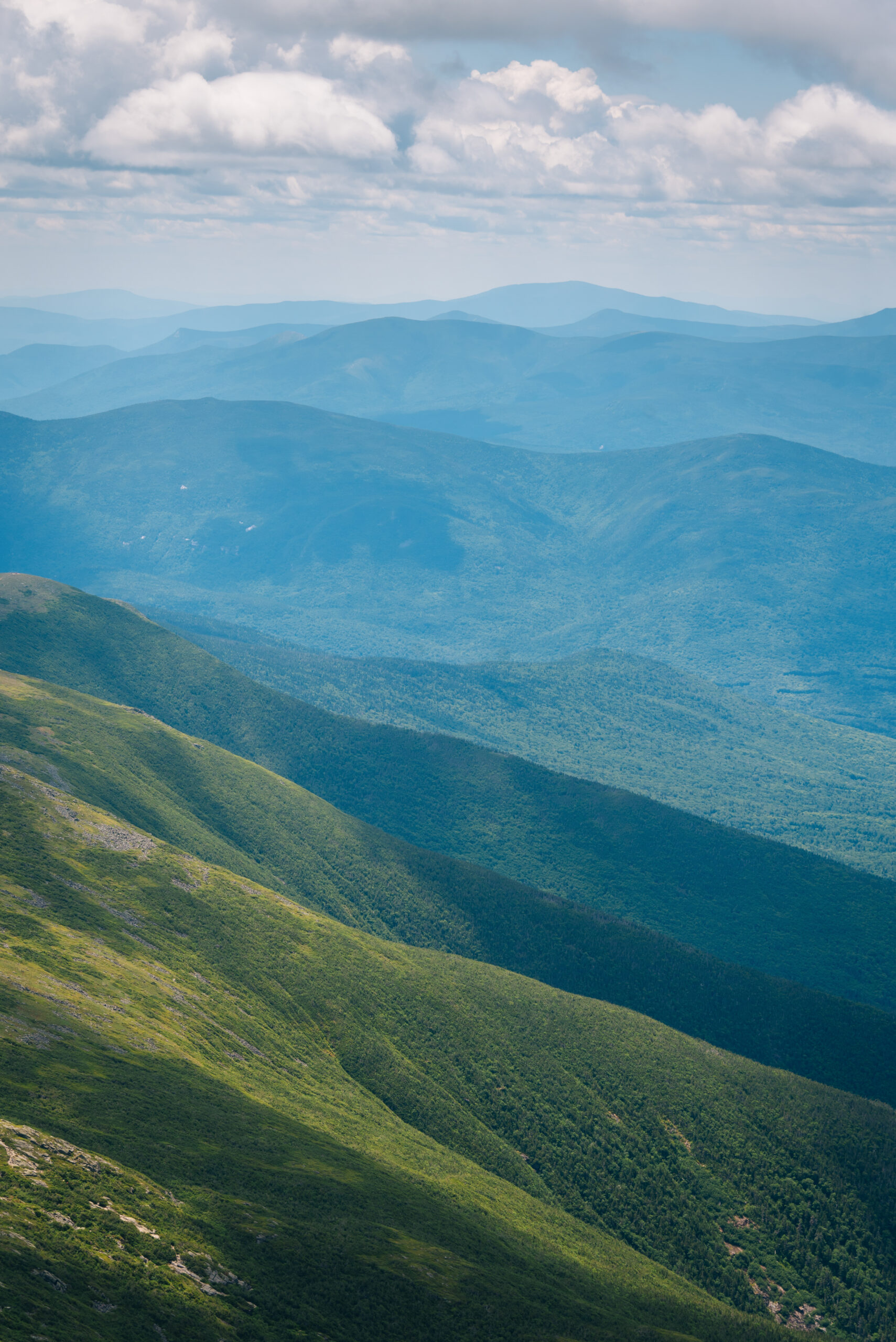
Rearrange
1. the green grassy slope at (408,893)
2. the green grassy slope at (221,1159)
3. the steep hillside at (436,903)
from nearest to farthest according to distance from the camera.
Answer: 1. the green grassy slope at (221,1159)
2. the green grassy slope at (408,893)
3. the steep hillside at (436,903)

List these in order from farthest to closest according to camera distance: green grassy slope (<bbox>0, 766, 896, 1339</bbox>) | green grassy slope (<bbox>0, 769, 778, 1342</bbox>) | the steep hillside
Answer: the steep hillside, green grassy slope (<bbox>0, 766, 896, 1339</bbox>), green grassy slope (<bbox>0, 769, 778, 1342</bbox>)

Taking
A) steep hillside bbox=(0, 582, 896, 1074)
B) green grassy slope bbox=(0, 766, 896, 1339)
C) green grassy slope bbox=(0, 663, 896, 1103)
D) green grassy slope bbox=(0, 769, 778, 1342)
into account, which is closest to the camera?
green grassy slope bbox=(0, 769, 778, 1342)

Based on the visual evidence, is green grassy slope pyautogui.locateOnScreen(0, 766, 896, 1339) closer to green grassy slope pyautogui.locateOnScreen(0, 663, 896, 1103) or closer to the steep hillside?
green grassy slope pyautogui.locateOnScreen(0, 663, 896, 1103)

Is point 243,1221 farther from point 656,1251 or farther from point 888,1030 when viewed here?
point 888,1030

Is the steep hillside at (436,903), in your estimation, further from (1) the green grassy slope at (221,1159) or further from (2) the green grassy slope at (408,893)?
(1) the green grassy slope at (221,1159)

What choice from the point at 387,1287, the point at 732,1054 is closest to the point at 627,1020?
the point at 732,1054

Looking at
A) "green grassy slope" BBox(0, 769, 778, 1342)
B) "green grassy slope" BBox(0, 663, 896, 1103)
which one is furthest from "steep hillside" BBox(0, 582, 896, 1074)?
"green grassy slope" BBox(0, 769, 778, 1342)

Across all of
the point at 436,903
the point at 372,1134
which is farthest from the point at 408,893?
the point at 372,1134

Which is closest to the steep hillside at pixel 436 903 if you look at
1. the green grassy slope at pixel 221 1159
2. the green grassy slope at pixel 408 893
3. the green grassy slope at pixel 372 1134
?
the green grassy slope at pixel 408 893
